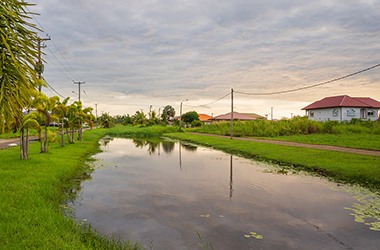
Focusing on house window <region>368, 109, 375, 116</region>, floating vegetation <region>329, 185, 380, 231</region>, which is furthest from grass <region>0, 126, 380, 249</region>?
house window <region>368, 109, 375, 116</region>

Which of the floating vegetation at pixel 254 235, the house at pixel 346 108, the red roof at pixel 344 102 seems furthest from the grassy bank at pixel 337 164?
the red roof at pixel 344 102

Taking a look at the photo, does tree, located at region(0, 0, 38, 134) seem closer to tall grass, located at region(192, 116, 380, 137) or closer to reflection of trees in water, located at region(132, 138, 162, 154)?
reflection of trees in water, located at region(132, 138, 162, 154)

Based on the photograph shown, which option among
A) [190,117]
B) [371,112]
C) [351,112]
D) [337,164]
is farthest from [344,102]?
[190,117]

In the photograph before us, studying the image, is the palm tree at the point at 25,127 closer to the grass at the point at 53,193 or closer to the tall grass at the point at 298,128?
the grass at the point at 53,193

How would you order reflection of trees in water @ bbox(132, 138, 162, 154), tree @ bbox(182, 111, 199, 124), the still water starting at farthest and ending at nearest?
tree @ bbox(182, 111, 199, 124)
reflection of trees in water @ bbox(132, 138, 162, 154)
the still water

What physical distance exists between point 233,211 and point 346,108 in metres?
51.8

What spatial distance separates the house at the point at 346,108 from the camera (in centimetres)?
4759

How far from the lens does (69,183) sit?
10.0m

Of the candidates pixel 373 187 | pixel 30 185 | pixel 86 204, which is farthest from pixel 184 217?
pixel 373 187

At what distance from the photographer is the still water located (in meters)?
5.56

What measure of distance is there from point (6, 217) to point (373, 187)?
502 inches

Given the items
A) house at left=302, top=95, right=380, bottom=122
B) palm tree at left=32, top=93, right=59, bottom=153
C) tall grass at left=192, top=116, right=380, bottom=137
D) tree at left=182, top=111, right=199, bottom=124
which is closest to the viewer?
palm tree at left=32, top=93, right=59, bottom=153

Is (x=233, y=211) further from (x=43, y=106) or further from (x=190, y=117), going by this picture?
(x=190, y=117)

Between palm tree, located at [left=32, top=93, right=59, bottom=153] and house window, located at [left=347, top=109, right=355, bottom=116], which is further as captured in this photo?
house window, located at [left=347, top=109, right=355, bottom=116]
